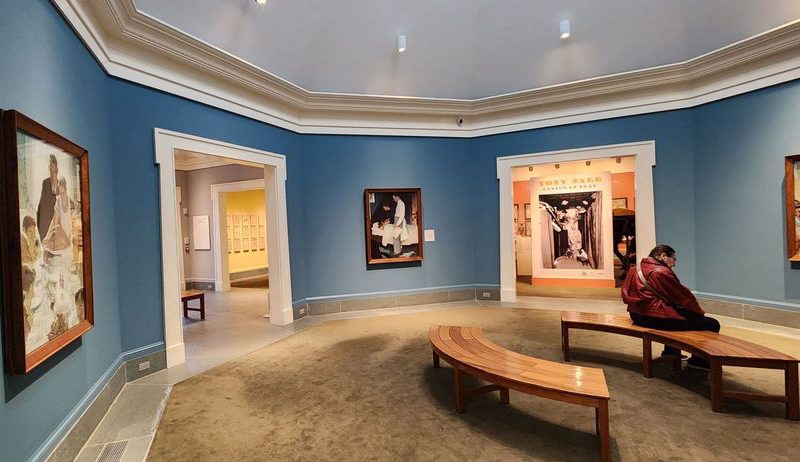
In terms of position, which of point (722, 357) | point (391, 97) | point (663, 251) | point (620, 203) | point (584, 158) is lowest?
point (722, 357)

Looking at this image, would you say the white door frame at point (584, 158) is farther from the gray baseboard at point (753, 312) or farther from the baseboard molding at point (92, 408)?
the baseboard molding at point (92, 408)

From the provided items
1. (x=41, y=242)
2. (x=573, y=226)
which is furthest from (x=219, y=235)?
(x=573, y=226)

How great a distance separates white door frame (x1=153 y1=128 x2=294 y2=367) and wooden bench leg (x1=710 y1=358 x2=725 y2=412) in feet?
17.4

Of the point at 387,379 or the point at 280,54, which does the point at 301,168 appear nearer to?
the point at 280,54

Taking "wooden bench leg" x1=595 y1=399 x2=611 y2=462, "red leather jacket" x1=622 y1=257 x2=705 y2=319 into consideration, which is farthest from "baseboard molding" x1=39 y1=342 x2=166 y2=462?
"red leather jacket" x1=622 y1=257 x2=705 y2=319

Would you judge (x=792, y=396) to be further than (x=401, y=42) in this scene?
No

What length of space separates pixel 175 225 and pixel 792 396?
19.8 feet

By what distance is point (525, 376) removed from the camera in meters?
2.61

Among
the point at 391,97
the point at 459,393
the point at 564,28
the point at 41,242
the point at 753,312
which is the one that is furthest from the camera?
the point at 391,97

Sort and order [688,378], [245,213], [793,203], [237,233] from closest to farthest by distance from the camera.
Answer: [688,378] → [793,203] → [237,233] → [245,213]

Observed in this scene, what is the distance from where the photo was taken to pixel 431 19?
5688mm

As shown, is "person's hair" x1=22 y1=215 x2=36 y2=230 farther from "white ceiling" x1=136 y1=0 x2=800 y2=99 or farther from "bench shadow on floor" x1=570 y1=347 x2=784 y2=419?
"bench shadow on floor" x1=570 y1=347 x2=784 y2=419

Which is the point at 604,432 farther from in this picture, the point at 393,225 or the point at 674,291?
the point at 393,225

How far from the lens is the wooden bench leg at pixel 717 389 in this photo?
9.42ft
